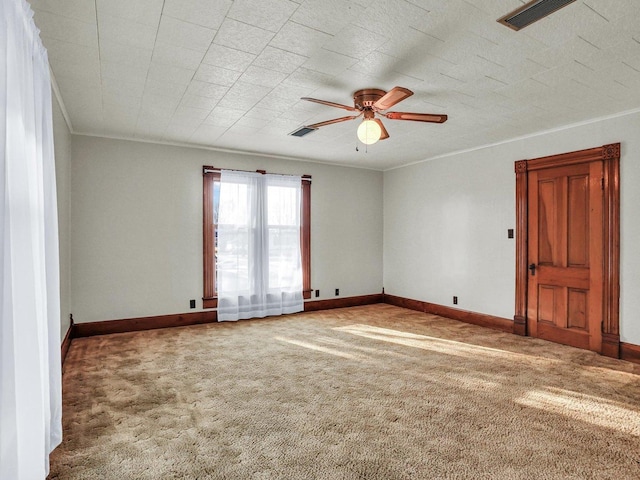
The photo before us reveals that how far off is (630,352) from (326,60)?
13.8ft

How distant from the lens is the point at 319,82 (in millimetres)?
3117

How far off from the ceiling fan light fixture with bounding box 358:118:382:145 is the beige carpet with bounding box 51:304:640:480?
87.1 inches

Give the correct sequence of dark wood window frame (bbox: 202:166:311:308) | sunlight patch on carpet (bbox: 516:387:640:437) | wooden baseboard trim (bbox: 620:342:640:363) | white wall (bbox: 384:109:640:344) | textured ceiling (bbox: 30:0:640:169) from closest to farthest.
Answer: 1. textured ceiling (bbox: 30:0:640:169)
2. sunlight patch on carpet (bbox: 516:387:640:437)
3. wooden baseboard trim (bbox: 620:342:640:363)
4. white wall (bbox: 384:109:640:344)
5. dark wood window frame (bbox: 202:166:311:308)

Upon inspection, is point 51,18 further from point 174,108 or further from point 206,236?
point 206,236

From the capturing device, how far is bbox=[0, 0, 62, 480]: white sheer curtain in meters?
1.43

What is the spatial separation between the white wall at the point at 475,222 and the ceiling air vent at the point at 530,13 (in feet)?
8.38

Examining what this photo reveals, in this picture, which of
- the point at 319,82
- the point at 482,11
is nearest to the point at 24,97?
the point at 319,82

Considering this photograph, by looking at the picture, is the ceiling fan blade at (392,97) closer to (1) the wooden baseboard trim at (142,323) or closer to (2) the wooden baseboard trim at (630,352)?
(2) the wooden baseboard trim at (630,352)

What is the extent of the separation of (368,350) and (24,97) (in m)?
3.69

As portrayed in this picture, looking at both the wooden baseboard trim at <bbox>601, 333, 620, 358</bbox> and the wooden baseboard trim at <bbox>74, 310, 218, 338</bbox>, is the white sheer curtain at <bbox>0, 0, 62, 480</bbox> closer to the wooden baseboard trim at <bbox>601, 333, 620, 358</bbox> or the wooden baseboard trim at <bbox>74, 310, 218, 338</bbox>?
the wooden baseboard trim at <bbox>74, 310, 218, 338</bbox>

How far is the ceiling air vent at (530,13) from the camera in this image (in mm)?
2047

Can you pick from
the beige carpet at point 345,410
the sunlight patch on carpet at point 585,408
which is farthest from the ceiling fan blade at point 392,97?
the sunlight patch on carpet at point 585,408

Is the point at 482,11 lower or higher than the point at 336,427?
higher

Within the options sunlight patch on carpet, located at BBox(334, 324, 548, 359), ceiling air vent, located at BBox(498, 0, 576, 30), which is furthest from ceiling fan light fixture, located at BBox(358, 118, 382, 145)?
sunlight patch on carpet, located at BBox(334, 324, 548, 359)
